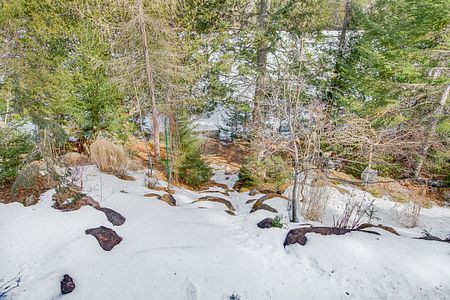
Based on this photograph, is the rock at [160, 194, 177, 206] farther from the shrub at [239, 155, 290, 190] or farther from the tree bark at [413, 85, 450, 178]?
the tree bark at [413, 85, 450, 178]

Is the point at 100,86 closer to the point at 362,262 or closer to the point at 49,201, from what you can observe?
the point at 49,201

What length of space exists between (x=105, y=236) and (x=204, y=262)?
158 centimetres

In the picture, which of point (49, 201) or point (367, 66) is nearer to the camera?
point (49, 201)

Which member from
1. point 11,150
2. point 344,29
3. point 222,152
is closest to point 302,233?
point 11,150

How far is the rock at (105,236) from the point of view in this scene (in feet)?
12.4

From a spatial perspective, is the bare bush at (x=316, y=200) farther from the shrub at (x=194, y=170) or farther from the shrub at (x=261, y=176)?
the shrub at (x=194, y=170)

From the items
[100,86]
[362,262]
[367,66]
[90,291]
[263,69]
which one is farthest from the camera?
[263,69]

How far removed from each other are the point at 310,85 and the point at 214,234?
8399 millimetres

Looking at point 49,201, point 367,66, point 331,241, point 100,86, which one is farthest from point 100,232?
point 367,66

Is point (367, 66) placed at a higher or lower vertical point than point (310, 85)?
higher

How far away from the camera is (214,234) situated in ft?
13.6

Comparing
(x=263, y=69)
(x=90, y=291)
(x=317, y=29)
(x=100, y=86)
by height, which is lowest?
(x=90, y=291)

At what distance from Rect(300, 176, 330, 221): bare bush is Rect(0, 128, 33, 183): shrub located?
5.81 metres

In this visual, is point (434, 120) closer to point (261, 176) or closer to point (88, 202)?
point (261, 176)
